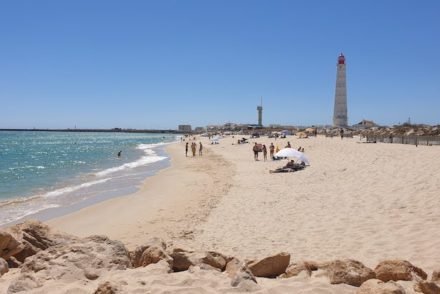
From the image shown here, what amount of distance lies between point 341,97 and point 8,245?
68.4 meters

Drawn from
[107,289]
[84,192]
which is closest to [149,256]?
[107,289]

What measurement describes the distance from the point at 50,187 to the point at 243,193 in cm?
1114

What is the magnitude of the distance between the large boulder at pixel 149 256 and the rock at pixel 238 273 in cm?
66

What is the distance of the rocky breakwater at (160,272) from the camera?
407 centimetres

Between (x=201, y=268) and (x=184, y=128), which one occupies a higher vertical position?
(x=184, y=128)

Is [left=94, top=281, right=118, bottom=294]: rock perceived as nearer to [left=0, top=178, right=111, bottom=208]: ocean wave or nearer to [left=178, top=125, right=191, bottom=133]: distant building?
[left=0, top=178, right=111, bottom=208]: ocean wave

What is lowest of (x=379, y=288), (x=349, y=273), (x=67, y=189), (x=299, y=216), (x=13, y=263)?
(x=67, y=189)

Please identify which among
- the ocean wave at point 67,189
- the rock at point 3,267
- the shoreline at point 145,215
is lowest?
the ocean wave at point 67,189

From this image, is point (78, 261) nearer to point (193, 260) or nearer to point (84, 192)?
point (193, 260)

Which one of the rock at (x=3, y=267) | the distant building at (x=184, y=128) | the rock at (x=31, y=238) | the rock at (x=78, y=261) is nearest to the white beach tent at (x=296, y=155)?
the rock at (x=31, y=238)

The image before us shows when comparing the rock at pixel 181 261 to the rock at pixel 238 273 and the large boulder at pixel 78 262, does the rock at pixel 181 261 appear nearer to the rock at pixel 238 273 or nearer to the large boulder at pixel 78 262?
the rock at pixel 238 273

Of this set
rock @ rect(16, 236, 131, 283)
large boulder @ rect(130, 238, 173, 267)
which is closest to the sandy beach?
large boulder @ rect(130, 238, 173, 267)

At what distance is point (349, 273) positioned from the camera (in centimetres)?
418

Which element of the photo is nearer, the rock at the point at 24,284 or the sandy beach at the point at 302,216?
the rock at the point at 24,284
